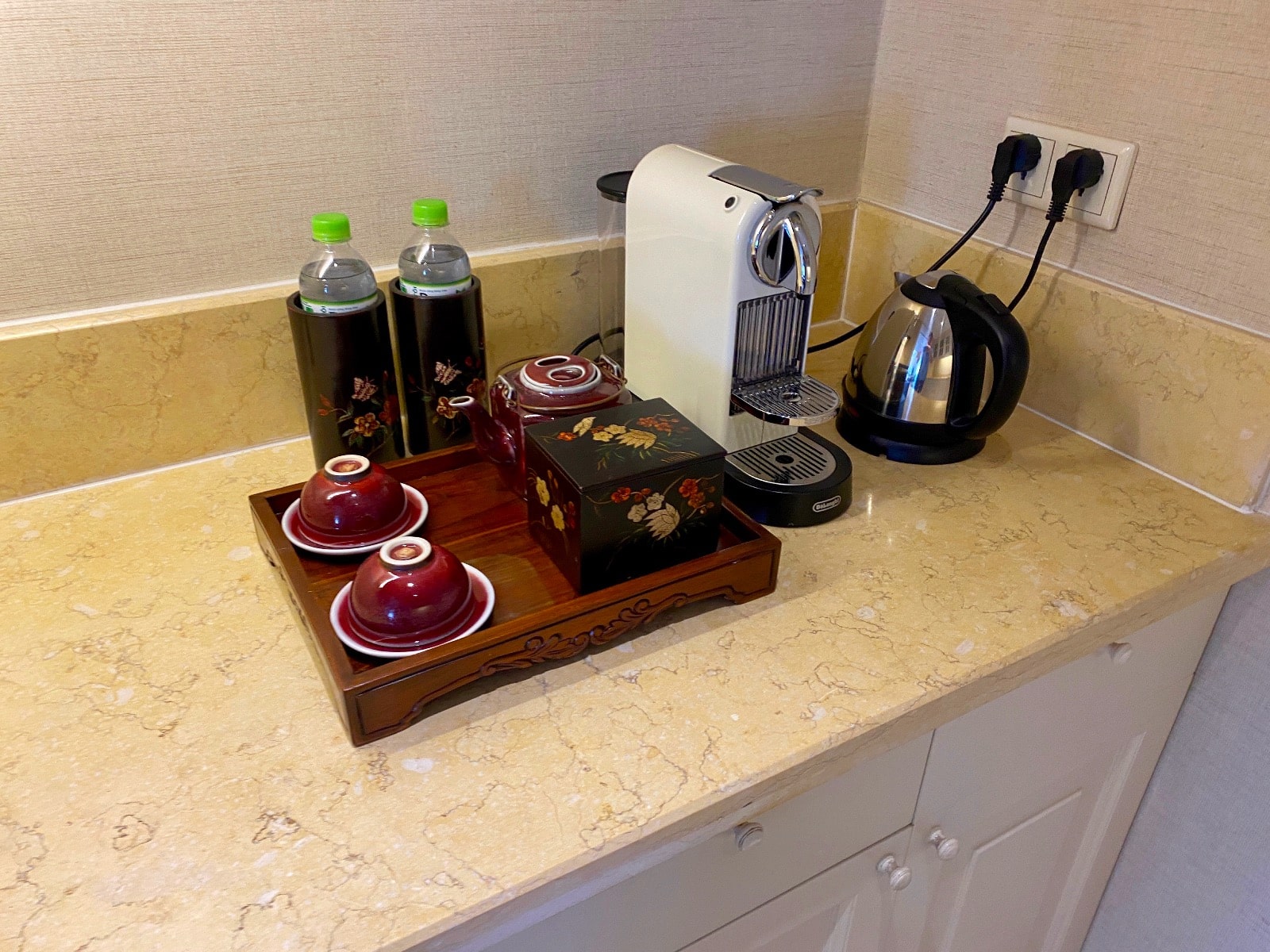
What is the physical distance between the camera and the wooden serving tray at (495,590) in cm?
64

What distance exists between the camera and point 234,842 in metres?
0.57

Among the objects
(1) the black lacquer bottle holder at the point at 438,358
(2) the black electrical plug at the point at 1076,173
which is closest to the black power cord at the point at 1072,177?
(2) the black electrical plug at the point at 1076,173

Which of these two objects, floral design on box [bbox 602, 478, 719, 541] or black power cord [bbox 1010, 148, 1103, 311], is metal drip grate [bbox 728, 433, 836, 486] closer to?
floral design on box [bbox 602, 478, 719, 541]

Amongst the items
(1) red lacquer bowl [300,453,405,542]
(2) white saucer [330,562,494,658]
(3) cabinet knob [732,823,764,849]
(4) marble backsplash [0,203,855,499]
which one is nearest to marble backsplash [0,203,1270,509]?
(4) marble backsplash [0,203,855,499]

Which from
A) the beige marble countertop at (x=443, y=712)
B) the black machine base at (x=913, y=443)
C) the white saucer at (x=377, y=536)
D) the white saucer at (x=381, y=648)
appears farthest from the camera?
the black machine base at (x=913, y=443)

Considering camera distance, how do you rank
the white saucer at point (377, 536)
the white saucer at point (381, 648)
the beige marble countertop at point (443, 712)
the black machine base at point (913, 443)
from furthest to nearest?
the black machine base at point (913, 443) → the white saucer at point (377, 536) → the white saucer at point (381, 648) → the beige marble countertop at point (443, 712)

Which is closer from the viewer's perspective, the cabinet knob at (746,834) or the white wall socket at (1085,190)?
the cabinet knob at (746,834)

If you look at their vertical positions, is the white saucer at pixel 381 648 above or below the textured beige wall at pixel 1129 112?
below

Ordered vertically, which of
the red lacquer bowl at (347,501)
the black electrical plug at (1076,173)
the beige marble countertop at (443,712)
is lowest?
the beige marble countertop at (443,712)

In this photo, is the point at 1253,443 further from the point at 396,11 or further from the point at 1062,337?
the point at 396,11

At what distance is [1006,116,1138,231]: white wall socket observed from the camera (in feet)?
3.04

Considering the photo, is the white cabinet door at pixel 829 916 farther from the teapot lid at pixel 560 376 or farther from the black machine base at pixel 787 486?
the teapot lid at pixel 560 376

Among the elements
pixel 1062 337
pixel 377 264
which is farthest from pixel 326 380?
pixel 1062 337

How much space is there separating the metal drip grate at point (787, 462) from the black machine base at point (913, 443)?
0.09 m
